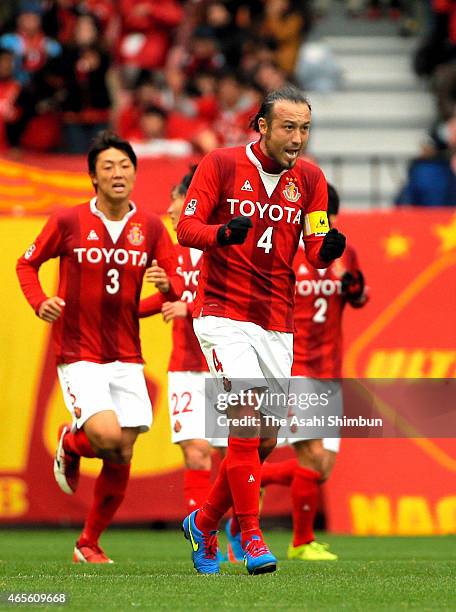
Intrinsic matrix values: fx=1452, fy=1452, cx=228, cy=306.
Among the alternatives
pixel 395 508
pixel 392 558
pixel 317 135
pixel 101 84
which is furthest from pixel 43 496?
pixel 317 135

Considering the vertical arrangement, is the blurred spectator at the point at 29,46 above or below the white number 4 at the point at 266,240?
above

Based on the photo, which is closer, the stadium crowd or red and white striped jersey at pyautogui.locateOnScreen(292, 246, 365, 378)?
red and white striped jersey at pyautogui.locateOnScreen(292, 246, 365, 378)

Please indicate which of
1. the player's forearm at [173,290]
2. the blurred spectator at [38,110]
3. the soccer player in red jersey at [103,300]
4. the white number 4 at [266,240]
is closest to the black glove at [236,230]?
the white number 4 at [266,240]

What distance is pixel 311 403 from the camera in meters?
9.80

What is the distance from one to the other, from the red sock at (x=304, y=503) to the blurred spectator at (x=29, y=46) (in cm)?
Answer: 720

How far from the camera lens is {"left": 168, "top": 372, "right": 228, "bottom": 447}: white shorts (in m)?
9.12

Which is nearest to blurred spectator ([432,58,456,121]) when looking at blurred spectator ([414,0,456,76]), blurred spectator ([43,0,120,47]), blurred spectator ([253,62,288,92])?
blurred spectator ([414,0,456,76])

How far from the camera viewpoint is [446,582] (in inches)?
277

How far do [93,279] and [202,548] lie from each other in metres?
2.01

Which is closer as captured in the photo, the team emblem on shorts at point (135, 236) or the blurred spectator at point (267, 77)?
the team emblem on shorts at point (135, 236)

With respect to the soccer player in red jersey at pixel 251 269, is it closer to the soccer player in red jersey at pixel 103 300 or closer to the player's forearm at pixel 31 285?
the soccer player in red jersey at pixel 103 300

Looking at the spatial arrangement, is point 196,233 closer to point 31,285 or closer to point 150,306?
point 31,285

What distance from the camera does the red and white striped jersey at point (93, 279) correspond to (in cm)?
855

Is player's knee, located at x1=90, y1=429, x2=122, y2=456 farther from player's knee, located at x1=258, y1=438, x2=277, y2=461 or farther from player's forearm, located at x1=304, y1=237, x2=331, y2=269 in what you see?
player's forearm, located at x1=304, y1=237, x2=331, y2=269
